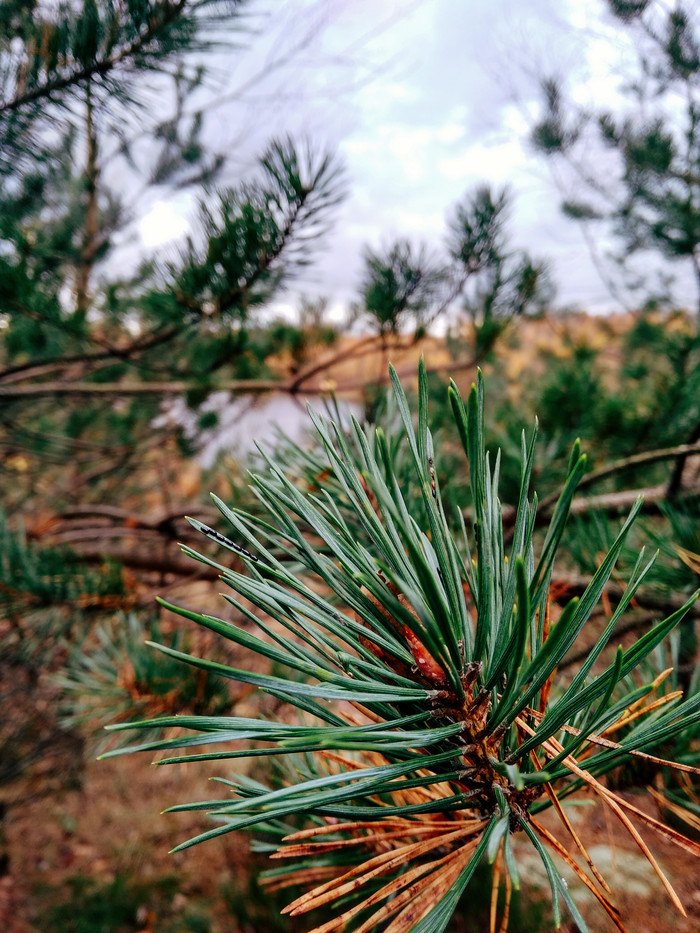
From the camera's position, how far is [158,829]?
156 centimetres

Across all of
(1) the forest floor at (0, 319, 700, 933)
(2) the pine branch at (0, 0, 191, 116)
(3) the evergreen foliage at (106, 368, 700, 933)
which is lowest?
(1) the forest floor at (0, 319, 700, 933)

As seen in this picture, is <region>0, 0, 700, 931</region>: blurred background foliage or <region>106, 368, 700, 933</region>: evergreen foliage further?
<region>0, 0, 700, 931</region>: blurred background foliage

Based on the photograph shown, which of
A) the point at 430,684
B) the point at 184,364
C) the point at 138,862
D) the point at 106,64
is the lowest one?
the point at 138,862

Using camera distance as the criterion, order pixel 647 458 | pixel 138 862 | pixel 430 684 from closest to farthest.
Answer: pixel 430 684 < pixel 647 458 < pixel 138 862

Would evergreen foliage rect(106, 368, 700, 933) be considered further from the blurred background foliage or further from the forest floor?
the forest floor

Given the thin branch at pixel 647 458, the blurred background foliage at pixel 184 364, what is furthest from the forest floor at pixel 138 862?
the thin branch at pixel 647 458

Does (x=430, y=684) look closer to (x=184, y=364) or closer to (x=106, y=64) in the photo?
(x=106, y=64)

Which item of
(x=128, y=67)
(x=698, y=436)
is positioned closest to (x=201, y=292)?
(x=128, y=67)

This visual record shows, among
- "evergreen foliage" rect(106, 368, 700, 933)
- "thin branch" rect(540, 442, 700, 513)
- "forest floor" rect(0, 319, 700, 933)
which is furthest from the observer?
"forest floor" rect(0, 319, 700, 933)

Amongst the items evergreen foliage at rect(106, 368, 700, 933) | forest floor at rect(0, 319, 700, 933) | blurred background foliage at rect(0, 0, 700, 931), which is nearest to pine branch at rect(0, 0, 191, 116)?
blurred background foliage at rect(0, 0, 700, 931)

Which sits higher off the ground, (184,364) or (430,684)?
(184,364)

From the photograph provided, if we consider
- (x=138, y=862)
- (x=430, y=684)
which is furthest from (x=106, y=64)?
(x=138, y=862)

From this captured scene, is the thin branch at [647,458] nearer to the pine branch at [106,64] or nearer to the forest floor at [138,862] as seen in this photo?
the forest floor at [138,862]

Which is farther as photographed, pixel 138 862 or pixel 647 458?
pixel 138 862
